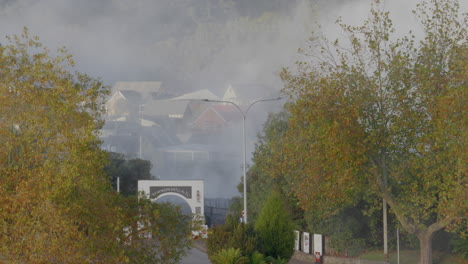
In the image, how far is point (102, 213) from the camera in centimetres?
1602

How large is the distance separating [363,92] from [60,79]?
16.2 metres

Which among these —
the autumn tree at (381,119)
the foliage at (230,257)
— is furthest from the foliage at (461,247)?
the foliage at (230,257)

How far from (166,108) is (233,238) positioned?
155 m

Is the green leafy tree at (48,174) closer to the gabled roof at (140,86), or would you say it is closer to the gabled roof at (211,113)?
the gabled roof at (211,113)

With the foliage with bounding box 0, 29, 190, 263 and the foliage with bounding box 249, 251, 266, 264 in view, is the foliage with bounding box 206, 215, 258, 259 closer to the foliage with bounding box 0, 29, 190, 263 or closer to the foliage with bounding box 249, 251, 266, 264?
the foliage with bounding box 249, 251, 266, 264

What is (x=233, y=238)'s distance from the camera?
28.6m

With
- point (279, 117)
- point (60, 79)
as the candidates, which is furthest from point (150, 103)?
point (60, 79)

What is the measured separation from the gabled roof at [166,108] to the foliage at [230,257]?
154354 millimetres

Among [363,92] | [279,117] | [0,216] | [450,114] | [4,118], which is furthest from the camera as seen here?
[279,117]

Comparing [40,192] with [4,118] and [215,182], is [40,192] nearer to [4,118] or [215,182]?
[4,118]

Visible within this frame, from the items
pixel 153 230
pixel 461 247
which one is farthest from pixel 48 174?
pixel 461 247

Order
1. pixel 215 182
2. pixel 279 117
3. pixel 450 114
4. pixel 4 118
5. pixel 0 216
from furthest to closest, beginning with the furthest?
Answer: pixel 215 182 < pixel 279 117 < pixel 450 114 < pixel 4 118 < pixel 0 216

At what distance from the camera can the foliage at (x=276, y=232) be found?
3167 cm

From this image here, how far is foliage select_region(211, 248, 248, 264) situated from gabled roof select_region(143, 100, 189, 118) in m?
154
